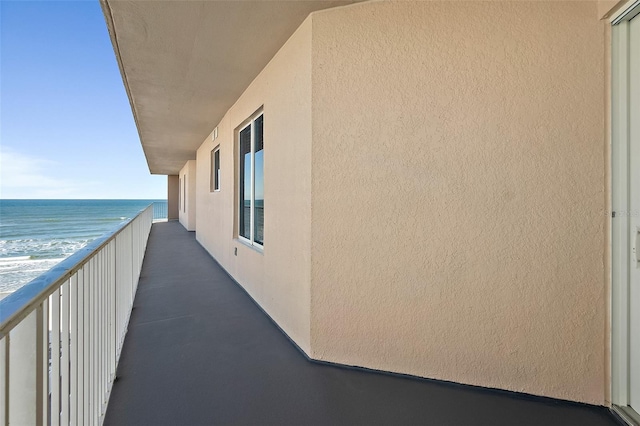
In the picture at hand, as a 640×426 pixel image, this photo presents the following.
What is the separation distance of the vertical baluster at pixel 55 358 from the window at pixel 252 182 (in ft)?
7.75

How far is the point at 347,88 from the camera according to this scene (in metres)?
1.99

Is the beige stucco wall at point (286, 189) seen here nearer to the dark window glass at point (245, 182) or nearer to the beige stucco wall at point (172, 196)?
the dark window glass at point (245, 182)

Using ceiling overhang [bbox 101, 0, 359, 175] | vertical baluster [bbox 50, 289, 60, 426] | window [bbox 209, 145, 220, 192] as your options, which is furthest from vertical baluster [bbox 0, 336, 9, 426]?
window [bbox 209, 145, 220, 192]

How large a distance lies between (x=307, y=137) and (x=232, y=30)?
1.09 m

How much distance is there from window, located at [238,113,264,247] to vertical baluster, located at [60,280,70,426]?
7.52ft

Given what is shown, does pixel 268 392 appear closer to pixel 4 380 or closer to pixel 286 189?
pixel 4 380

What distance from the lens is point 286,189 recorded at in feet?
8.13

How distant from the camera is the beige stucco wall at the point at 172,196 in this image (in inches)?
629

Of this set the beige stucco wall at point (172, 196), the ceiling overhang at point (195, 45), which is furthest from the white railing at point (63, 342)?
the beige stucco wall at point (172, 196)

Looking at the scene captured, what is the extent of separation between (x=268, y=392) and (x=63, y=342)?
1.14m

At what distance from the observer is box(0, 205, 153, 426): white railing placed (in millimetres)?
737

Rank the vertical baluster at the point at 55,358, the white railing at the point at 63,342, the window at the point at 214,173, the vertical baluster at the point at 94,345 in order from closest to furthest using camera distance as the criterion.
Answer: the white railing at the point at 63,342
the vertical baluster at the point at 55,358
the vertical baluster at the point at 94,345
the window at the point at 214,173

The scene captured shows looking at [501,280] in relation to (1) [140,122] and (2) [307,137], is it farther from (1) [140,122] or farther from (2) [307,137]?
(1) [140,122]

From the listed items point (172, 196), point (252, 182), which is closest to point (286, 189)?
point (252, 182)
